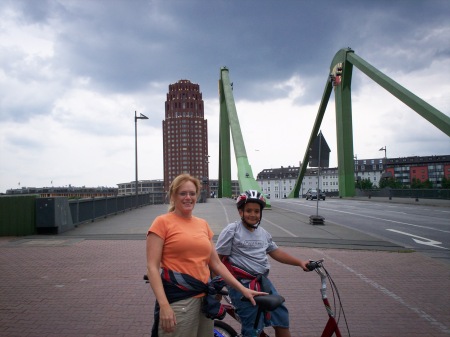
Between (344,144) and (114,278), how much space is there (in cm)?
4650

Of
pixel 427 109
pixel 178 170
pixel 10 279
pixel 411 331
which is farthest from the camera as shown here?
pixel 178 170

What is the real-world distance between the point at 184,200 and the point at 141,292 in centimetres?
373

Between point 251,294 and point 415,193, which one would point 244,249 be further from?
point 415,193

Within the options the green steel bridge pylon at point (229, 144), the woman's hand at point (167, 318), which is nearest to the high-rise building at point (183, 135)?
the green steel bridge pylon at point (229, 144)

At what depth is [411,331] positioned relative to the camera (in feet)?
14.9

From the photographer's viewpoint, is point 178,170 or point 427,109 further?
point 178,170

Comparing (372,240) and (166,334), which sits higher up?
(166,334)

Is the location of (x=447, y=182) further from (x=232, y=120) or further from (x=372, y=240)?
(x=372, y=240)

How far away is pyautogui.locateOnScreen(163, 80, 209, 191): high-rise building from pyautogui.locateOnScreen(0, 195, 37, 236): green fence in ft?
390

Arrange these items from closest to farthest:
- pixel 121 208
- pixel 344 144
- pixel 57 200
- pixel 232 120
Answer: pixel 57 200 → pixel 121 208 → pixel 232 120 → pixel 344 144

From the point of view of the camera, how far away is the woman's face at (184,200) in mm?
2871

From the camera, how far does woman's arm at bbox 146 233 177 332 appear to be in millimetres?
2535

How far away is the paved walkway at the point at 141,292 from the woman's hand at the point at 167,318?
6.92 ft

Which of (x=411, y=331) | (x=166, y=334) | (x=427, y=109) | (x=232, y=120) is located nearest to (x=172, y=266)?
(x=166, y=334)
